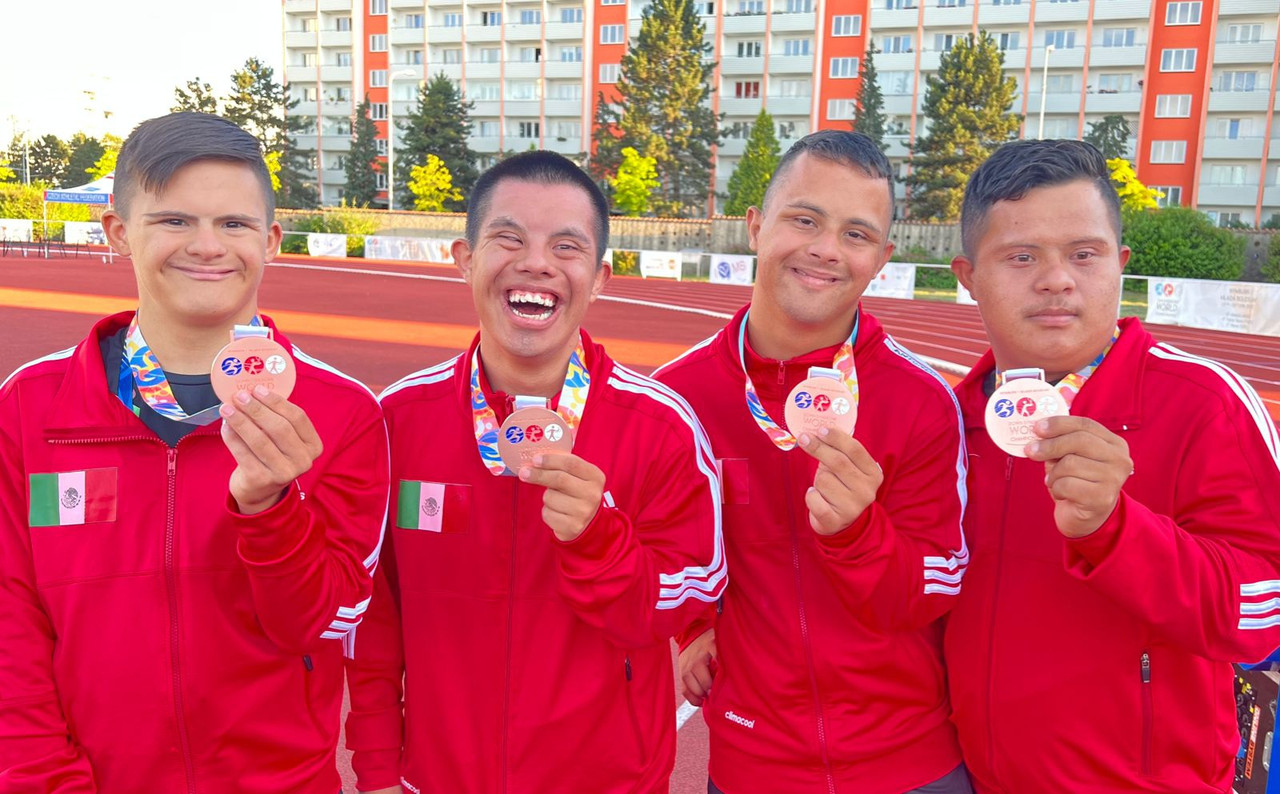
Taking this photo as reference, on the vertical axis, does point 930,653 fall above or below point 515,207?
below

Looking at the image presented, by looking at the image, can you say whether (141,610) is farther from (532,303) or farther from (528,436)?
(532,303)

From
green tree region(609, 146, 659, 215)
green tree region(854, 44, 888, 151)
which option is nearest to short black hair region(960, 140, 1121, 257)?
A: green tree region(609, 146, 659, 215)

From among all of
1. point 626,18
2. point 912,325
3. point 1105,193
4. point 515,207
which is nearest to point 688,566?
Result: point 515,207

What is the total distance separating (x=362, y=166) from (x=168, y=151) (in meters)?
73.3

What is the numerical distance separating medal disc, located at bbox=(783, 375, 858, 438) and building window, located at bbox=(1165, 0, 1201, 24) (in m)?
69.5

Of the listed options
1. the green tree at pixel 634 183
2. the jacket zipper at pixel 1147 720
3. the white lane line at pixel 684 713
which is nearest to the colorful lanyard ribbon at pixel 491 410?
the jacket zipper at pixel 1147 720

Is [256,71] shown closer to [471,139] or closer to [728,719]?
[471,139]

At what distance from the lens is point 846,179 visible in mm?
2828

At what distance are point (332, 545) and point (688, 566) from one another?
95 cm

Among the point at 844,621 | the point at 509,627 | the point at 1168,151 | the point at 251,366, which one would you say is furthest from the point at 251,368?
the point at 1168,151

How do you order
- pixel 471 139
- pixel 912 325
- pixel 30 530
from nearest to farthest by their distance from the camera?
pixel 30 530
pixel 912 325
pixel 471 139

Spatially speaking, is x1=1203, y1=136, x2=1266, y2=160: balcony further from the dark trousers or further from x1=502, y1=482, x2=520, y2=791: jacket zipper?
x1=502, y1=482, x2=520, y2=791: jacket zipper

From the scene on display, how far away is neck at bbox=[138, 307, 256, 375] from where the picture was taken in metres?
2.45

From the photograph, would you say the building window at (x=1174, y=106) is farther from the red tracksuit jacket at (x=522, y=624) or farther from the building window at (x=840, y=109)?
the red tracksuit jacket at (x=522, y=624)
